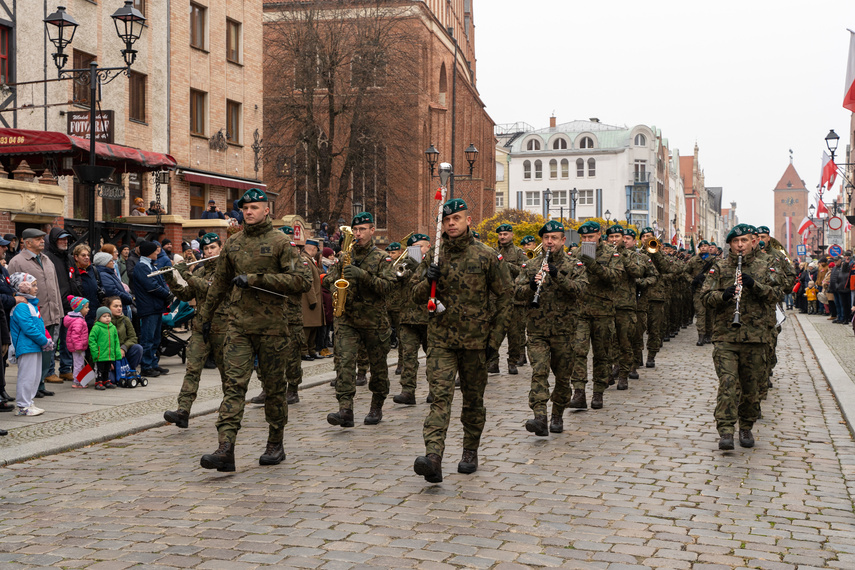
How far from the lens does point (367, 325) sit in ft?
31.3

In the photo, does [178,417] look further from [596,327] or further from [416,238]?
[596,327]

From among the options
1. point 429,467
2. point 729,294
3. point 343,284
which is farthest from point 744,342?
point 343,284

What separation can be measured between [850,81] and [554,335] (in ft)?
47.3

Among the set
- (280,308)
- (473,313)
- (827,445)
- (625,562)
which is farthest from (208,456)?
(827,445)

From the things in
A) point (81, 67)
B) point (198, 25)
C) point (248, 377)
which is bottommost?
point (248, 377)

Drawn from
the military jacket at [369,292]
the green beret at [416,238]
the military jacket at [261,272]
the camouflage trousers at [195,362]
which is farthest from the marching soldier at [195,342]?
the green beret at [416,238]

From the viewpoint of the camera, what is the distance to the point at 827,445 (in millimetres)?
8586

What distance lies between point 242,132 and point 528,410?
25763 millimetres

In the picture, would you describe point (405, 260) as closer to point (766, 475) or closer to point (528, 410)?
point (528, 410)

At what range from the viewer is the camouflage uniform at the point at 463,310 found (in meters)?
7.14

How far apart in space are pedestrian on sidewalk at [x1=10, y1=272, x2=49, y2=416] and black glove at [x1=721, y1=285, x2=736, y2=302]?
6910 millimetres

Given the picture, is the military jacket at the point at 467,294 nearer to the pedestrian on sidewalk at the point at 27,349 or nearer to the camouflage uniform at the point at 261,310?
the camouflage uniform at the point at 261,310

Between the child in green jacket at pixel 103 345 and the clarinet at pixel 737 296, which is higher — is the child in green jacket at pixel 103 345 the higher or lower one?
the lower one

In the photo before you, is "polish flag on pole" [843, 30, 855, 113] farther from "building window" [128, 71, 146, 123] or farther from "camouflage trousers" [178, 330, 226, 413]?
"building window" [128, 71, 146, 123]
